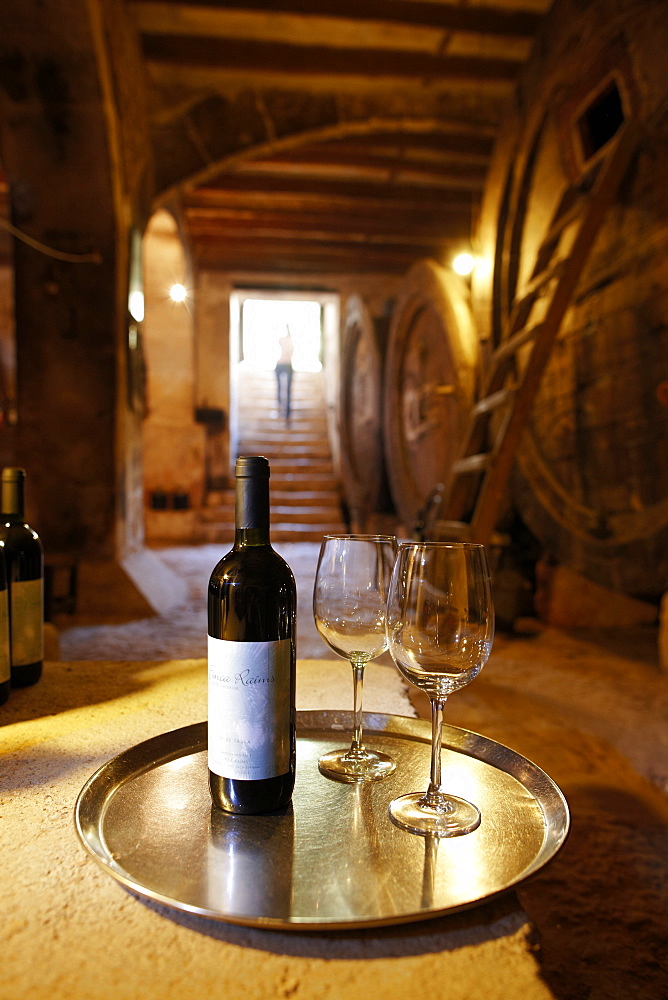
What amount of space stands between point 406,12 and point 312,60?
0.60 meters

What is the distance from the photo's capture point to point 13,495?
3.45 ft

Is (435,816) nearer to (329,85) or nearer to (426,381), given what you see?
(426,381)

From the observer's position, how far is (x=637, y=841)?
1.60 metres

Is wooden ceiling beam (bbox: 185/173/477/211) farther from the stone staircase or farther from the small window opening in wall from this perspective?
the small window opening in wall

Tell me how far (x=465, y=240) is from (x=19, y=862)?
7285 millimetres

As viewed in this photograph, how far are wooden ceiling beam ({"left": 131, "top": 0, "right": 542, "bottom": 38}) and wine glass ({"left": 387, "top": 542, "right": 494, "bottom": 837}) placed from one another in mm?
3712

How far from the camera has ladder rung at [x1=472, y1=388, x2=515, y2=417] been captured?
2974 millimetres

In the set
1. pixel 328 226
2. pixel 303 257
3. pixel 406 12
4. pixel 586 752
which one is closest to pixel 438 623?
pixel 586 752

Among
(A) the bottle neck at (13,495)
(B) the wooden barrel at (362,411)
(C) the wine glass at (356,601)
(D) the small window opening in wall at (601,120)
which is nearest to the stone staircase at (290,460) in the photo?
(B) the wooden barrel at (362,411)

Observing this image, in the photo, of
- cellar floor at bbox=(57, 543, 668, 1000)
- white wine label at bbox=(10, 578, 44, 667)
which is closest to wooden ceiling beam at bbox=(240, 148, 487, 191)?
cellar floor at bbox=(57, 543, 668, 1000)

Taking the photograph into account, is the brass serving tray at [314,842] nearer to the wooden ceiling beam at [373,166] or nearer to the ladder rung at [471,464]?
the ladder rung at [471,464]

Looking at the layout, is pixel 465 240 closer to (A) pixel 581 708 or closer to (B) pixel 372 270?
(B) pixel 372 270

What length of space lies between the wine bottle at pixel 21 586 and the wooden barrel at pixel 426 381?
115 inches

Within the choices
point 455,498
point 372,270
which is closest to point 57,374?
point 455,498
